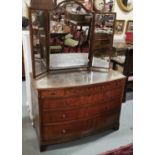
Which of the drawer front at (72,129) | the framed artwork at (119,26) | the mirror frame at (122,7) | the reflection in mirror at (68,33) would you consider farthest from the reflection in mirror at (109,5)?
the drawer front at (72,129)

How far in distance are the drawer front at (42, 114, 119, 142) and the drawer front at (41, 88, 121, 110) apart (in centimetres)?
20

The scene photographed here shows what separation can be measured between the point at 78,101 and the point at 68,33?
75 centimetres

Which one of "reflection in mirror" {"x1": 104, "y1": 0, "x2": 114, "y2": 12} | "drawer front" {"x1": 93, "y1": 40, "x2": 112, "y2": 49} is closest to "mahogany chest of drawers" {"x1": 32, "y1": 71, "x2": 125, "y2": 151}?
"drawer front" {"x1": 93, "y1": 40, "x2": 112, "y2": 49}

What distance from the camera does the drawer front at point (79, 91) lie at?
190 cm

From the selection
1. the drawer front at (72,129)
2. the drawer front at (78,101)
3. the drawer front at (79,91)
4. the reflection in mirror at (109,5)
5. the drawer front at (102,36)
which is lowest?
the drawer front at (72,129)

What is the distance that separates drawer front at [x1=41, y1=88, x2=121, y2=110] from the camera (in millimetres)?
1942

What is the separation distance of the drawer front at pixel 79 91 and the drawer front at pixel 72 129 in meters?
0.32

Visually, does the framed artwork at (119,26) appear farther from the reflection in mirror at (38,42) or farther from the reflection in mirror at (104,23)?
the reflection in mirror at (38,42)

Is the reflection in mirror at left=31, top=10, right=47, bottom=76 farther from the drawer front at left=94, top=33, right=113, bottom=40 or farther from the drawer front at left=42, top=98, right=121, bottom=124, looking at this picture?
the drawer front at left=94, top=33, right=113, bottom=40

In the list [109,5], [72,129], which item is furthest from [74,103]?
[109,5]

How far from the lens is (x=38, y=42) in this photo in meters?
2.05
